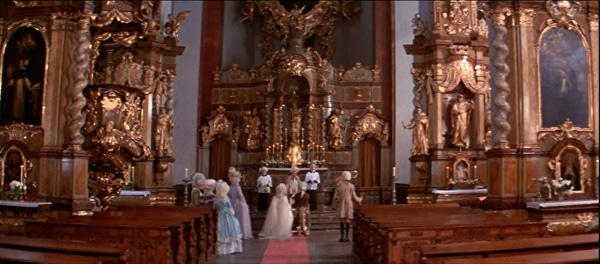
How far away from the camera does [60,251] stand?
6957mm

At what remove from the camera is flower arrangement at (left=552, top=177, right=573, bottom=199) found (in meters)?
9.91

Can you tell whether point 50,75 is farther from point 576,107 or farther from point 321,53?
point 321,53

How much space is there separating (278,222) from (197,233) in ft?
11.8

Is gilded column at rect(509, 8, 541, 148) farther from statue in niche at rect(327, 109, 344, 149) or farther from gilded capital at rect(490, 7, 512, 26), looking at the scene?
statue in niche at rect(327, 109, 344, 149)

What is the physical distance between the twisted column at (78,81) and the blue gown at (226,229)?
286 cm

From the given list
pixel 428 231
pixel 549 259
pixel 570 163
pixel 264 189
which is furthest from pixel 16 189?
pixel 570 163

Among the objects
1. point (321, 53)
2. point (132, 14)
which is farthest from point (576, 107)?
point (321, 53)

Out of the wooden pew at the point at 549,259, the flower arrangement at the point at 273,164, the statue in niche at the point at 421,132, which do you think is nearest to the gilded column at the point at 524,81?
the wooden pew at the point at 549,259

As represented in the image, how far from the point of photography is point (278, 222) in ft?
45.2

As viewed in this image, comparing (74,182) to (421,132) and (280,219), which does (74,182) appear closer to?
(280,219)

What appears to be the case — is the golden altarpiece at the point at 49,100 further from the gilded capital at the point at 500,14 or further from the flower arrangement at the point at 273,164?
the gilded capital at the point at 500,14

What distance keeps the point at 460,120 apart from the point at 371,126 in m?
4.92

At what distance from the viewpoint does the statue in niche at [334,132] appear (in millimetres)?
20891

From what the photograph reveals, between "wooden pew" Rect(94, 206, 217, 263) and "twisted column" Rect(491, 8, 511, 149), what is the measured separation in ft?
18.2
